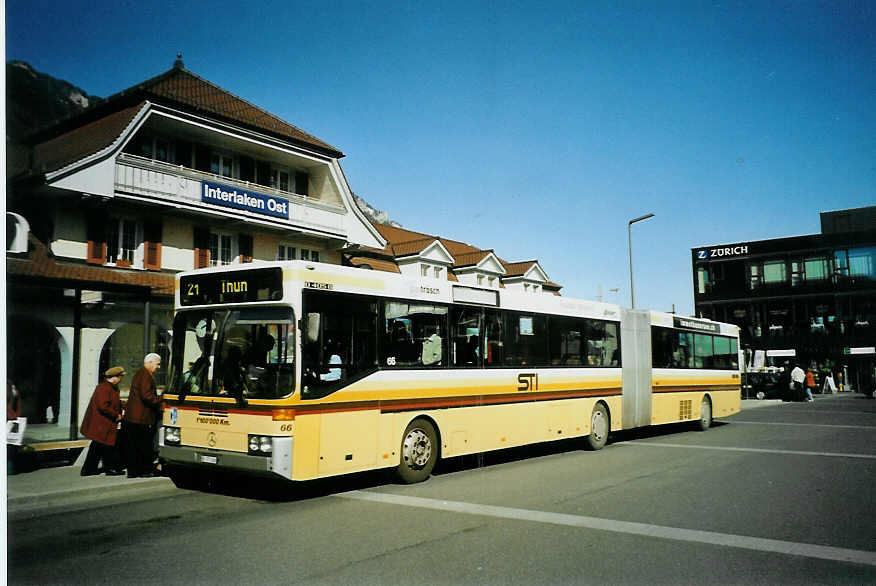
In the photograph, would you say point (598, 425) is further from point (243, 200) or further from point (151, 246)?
point (151, 246)

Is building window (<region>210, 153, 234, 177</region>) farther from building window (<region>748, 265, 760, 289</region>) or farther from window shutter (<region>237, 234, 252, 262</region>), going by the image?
building window (<region>748, 265, 760, 289</region>)

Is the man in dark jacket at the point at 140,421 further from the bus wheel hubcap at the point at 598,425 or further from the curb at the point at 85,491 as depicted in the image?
the bus wheel hubcap at the point at 598,425

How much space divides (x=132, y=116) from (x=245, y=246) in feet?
18.3

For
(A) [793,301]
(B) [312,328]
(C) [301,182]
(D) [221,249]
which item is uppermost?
(C) [301,182]

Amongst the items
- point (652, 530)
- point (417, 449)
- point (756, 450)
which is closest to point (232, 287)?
point (417, 449)

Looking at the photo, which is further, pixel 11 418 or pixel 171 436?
pixel 11 418

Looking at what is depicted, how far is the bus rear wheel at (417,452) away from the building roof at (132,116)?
1290 centimetres

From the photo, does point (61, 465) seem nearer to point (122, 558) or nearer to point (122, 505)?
point (122, 505)

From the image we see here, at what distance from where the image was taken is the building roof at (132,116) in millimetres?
19578

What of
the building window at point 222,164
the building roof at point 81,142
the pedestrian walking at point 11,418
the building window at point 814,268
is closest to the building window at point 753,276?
the building window at point 814,268

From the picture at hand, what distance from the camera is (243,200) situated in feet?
73.7

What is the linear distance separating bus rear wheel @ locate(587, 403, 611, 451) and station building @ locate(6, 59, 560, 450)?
919cm

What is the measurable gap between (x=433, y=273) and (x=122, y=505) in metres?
30.0

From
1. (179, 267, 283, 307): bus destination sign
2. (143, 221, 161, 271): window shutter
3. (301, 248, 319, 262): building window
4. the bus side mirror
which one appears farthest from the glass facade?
(179, 267, 283, 307): bus destination sign
